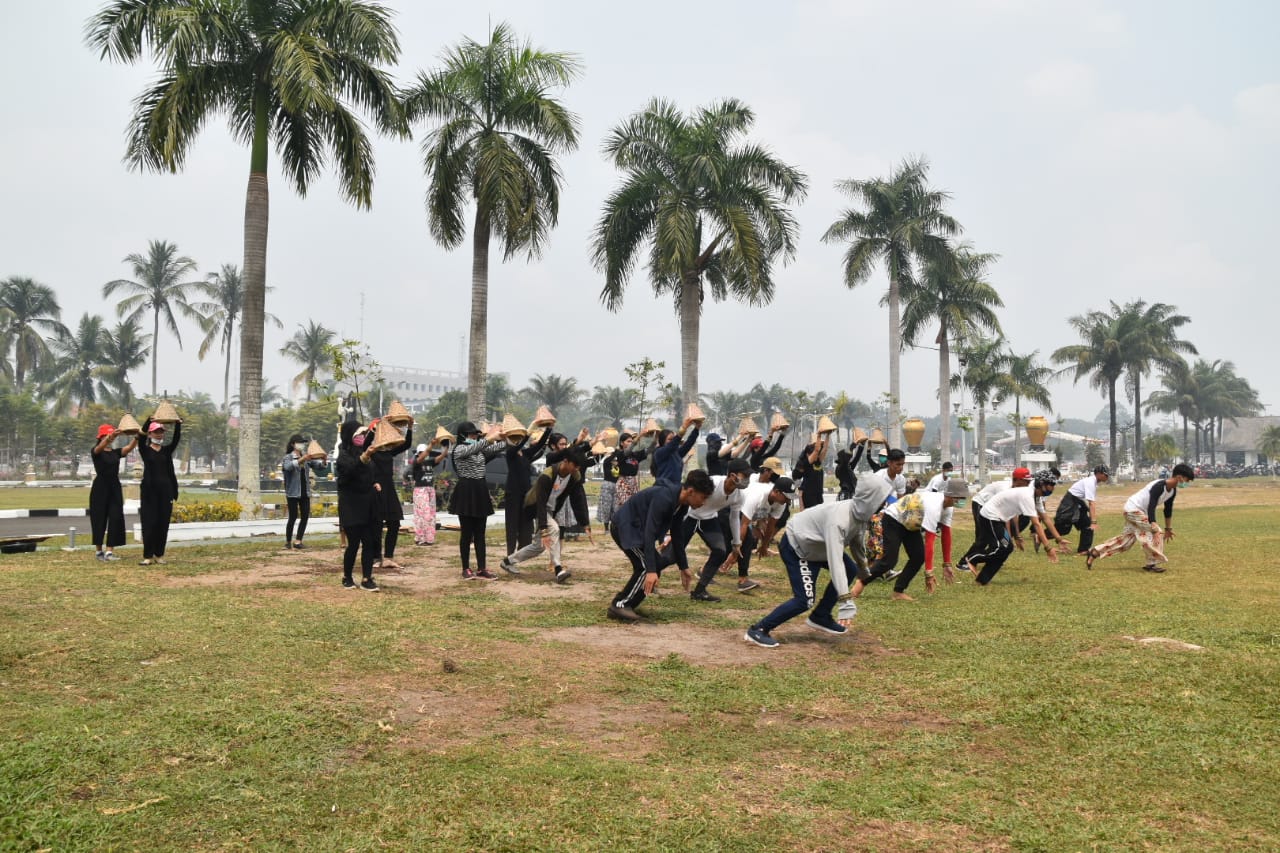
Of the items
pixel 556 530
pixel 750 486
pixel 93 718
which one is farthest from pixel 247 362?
pixel 93 718

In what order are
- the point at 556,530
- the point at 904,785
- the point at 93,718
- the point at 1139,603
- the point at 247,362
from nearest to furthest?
the point at 904,785 < the point at 93,718 < the point at 1139,603 < the point at 556,530 < the point at 247,362

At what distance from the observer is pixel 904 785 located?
4.57 m

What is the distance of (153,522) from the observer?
11.7 m

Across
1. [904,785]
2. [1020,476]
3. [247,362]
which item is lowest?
[904,785]

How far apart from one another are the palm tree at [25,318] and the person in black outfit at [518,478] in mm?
63996

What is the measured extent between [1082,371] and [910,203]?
90.8 ft

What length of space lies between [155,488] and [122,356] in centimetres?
6130

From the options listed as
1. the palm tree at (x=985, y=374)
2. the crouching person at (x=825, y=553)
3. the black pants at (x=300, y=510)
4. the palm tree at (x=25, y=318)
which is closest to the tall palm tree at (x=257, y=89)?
the black pants at (x=300, y=510)

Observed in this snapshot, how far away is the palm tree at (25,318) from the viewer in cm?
6169

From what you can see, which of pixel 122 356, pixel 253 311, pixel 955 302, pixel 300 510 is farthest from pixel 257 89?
pixel 122 356

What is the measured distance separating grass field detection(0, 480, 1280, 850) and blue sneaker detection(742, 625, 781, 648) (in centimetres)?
12

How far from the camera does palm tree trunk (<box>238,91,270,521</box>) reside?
60.0ft

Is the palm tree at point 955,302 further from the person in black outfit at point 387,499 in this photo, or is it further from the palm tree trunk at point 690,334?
the person in black outfit at point 387,499

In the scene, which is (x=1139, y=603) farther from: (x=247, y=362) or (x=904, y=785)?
(x=247, y=362)
